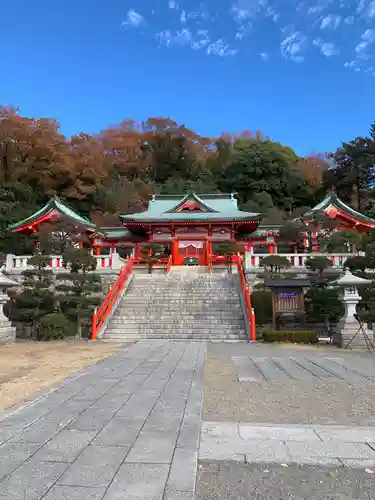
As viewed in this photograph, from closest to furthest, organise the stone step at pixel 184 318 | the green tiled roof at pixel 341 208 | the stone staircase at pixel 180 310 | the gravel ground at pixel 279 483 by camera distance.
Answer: the gravel ground at pixel 279 483
the stone staircase at pixel 180 310
the stone step at pixel 184 318
the green tiled roof at pixel 341 208

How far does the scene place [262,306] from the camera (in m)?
16.2

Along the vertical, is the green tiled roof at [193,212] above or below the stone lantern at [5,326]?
above

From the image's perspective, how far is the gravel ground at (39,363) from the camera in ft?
20.4

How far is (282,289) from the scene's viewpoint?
14492 mm

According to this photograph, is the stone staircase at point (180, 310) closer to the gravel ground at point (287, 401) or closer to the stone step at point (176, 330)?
A: the stone step at point (176, 330)

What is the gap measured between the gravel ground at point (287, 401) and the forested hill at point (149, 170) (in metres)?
27.9

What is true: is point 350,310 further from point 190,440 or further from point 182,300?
point 190,440

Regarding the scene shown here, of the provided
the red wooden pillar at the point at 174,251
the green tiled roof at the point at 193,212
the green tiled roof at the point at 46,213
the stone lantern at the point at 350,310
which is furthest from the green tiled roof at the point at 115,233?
the stone lantern at the point at 350,310

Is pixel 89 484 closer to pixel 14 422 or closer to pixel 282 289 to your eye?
pixel 14 422

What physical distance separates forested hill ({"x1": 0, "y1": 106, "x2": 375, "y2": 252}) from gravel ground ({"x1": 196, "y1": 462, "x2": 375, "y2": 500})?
100 feet

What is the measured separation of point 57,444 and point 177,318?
11988 mm

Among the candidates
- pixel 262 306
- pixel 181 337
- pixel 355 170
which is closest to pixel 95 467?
pixel 181 337

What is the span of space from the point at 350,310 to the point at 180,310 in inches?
280

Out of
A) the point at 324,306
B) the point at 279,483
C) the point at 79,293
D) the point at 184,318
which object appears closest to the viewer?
the point at 279,483
